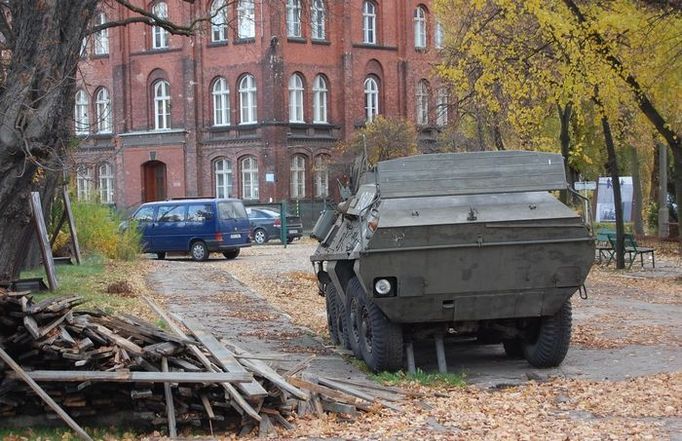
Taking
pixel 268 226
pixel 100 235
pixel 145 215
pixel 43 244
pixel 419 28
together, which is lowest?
pixel 268 226

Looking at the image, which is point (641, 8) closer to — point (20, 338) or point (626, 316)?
point (626, 316)

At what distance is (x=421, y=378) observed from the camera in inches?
423

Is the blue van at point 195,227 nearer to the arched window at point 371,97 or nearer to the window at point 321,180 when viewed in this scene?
the window at point 321,180

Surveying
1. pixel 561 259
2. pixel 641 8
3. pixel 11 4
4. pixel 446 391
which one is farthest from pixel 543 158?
pixel 641 8

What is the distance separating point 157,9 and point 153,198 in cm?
1105

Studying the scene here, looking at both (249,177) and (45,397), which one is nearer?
(45,397)

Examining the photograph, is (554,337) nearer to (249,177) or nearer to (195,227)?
(195,227)

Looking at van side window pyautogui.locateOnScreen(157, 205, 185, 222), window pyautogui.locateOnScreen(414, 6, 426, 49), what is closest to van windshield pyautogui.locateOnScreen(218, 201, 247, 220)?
van side window pyautogui.locateOnScreen(157, 205, 185, 222)

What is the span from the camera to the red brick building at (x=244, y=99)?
52.9m

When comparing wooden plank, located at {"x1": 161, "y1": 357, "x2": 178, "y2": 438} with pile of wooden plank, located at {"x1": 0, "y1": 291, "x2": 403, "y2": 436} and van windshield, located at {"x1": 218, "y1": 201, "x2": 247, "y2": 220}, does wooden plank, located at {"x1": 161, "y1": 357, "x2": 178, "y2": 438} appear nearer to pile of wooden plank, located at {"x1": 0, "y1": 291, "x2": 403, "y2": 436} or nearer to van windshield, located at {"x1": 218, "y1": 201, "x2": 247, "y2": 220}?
pile of wooden plank, located at {"x1": 0, "y1": 291, "x2": 403, "y2": 436}

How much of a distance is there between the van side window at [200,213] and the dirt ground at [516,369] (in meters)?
9.86

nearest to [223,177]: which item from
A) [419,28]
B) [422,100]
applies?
[422,100]

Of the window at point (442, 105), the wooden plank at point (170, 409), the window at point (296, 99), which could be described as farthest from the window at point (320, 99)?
the wooden plank at point (170, 409)

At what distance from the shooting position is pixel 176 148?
180ft
